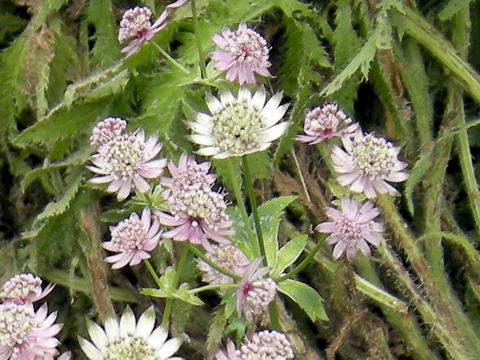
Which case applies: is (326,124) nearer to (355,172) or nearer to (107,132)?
(355,172)

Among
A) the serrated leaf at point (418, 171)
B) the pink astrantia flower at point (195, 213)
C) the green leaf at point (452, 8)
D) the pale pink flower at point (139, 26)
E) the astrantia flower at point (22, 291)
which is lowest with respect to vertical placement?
the serrated leaf at point (418, 171)

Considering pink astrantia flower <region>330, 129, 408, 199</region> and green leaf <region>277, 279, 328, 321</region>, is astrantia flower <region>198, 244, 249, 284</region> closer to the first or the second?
green leaf <region>277, 279, 328, 321</region>

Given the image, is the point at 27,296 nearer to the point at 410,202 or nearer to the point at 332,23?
the point at 410,202

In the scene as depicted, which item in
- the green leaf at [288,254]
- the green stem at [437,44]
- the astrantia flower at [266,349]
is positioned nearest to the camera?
the astrantia flower at [266,349]

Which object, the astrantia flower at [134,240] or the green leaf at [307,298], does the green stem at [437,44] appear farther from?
the astrantia flower at [134,240]

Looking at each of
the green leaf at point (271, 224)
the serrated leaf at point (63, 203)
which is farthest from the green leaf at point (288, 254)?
the serrated leaf at point (63, 203)

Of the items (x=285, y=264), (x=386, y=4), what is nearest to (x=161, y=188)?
(x=285, y=264)

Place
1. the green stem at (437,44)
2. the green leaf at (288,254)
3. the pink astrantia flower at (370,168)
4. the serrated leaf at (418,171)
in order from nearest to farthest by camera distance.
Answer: the pink astrantia flower at (370,168) → the green leaf at (288,254) → the serrated leaf at (418,171) → the green stem at (437,44)
